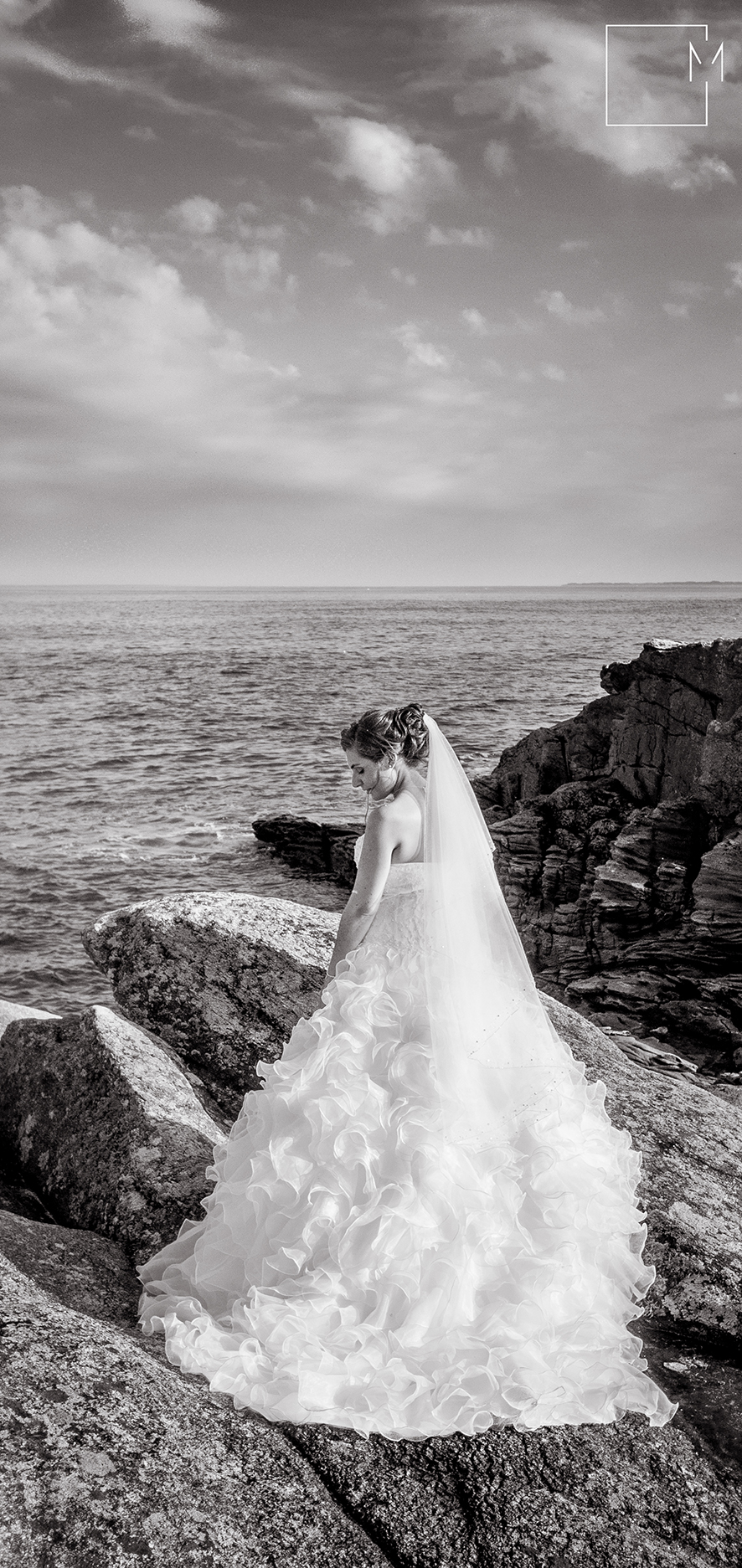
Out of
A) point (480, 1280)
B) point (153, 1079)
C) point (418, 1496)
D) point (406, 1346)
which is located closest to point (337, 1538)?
point (418, 1496)

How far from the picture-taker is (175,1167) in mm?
5742

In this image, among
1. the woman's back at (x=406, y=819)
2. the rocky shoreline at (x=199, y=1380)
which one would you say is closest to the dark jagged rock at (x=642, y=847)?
the rocky shoreline at (x=199, y=1380)

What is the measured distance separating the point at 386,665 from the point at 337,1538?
6673cm

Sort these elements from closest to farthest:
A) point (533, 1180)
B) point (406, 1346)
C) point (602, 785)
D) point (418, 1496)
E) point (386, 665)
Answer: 1. point (418, 1496)
2. point (406, 1346)
3. point (533, 1180)
4. point (602, 785)
5. point (386, 665)

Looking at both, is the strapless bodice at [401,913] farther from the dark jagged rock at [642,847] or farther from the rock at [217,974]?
the dark jagged rock at [642,847]

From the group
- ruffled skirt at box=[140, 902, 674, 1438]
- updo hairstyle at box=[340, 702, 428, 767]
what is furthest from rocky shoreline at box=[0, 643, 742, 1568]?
updo hairstyle at box=[340, 702, 428, 767]

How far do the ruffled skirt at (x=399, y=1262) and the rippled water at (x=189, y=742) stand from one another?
11.3m

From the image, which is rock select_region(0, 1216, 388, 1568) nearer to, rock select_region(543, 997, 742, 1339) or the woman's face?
rock select_region(543, 997, 742, 1339)

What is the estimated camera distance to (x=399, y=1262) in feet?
14.5

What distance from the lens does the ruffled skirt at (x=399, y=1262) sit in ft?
13.5

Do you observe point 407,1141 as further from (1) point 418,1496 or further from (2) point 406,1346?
(1) point 418,1496

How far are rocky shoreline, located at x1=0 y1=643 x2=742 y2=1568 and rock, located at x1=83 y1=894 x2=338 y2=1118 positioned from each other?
2cm

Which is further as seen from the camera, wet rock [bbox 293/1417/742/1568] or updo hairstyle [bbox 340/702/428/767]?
updo hairstyle [bbox 340/702/428/767]

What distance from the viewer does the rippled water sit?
2070 cm
